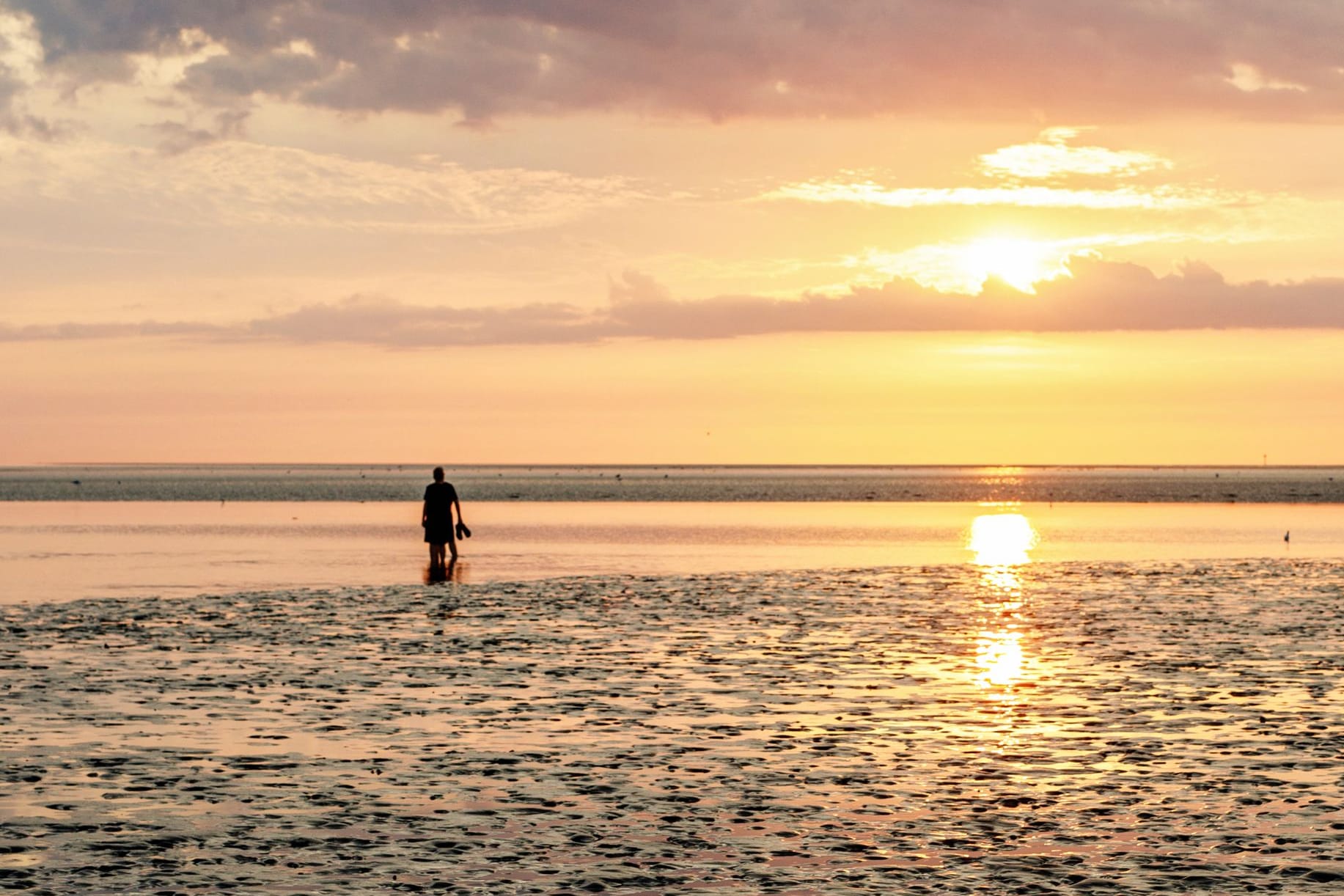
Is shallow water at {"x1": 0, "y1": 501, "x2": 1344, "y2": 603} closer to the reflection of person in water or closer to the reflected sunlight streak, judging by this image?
the reflected sunlight streak

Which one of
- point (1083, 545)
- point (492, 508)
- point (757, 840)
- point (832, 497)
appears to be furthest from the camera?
point (832, 497)

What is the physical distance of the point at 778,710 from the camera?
17.0 meters

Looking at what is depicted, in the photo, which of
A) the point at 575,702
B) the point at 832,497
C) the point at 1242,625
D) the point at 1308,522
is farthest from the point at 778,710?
the point at 832,497

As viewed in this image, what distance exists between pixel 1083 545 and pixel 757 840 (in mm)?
43246

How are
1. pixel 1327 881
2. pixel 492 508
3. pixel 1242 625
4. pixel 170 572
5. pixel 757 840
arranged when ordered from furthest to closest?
pixel 492 508
pixel 170 572
pixel 1242 625
pixel 757 840
pixel 1327 881

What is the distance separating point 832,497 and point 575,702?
105213 millimetres

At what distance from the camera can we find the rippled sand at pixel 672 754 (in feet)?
34.4

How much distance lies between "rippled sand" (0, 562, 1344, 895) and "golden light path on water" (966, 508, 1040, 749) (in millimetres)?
142

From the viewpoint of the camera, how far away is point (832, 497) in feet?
400

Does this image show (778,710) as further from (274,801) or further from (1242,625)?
(1242,625)

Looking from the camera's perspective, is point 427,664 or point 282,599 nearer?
point 427,664

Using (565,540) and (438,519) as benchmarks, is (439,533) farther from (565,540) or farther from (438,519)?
(565,540)

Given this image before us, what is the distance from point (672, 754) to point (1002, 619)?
13643 mm

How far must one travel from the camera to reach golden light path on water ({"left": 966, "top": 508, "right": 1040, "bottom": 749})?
60.3 ft
